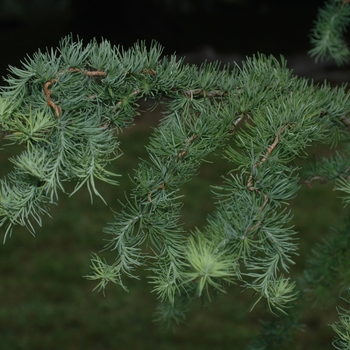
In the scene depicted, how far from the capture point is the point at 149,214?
1.82ft

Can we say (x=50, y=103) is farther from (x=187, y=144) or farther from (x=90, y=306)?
(x=90, y=306)

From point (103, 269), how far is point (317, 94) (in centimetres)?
36

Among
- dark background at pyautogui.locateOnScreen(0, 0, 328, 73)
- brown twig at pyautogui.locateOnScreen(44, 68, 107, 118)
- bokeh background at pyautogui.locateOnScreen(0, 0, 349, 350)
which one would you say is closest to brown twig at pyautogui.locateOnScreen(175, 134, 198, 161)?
brown twig at pyautogui.locateOnScreen(44, 68, 107, 118)

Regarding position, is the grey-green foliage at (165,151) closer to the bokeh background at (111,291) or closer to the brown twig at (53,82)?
the brown twig at (53,82)

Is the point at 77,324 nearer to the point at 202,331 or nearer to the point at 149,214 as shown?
the point at 202,331

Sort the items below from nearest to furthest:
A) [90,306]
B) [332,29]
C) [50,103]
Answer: [50,103], [332,29], [90,306]

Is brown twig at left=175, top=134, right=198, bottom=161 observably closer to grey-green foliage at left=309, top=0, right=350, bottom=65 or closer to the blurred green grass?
grey-green foliage at left=309, top=0, right=350, bottom=65

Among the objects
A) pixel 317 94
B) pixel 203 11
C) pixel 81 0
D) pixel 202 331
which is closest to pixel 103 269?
pixel 317 94

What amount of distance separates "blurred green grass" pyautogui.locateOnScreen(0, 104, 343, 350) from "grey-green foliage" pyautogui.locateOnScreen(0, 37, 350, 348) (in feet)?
4.89

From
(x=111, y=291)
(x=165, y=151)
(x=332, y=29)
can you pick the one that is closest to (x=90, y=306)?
(x=111, y=291)

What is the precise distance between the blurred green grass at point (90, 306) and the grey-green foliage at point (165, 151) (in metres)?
1.49

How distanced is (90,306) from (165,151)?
2152 millimetres

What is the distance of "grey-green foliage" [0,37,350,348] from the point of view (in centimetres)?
52

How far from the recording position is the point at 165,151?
0.59 metres
